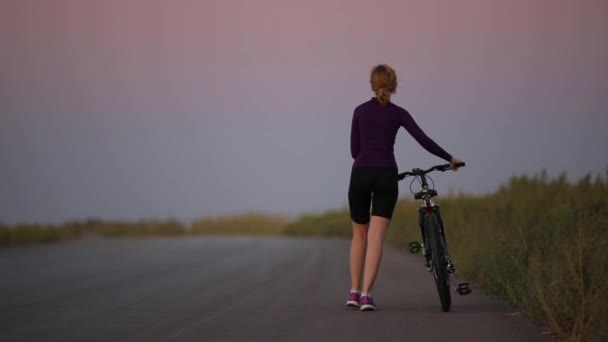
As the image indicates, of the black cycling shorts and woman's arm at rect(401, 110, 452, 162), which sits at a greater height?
woman's arm at rect(401, 110, 452, 162)

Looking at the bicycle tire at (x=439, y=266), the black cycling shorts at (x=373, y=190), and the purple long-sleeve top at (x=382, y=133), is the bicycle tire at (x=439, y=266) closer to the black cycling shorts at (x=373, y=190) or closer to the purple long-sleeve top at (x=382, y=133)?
the black cycling shorts at (x=373, y=190)

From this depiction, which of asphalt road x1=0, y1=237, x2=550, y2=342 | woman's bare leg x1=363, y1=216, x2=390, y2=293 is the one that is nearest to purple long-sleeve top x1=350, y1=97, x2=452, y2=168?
woman's bare leg x1=363, y1=216, x2=390, y2=293

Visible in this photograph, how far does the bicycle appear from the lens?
31.4 feet

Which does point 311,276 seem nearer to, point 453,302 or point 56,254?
point 453,302

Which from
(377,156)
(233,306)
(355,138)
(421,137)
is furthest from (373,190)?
(233,306)

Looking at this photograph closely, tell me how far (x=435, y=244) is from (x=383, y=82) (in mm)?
1612

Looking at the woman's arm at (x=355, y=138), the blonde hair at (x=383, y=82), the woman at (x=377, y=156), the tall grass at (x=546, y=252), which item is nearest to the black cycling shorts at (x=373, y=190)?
the woman at (x=377, y=156)

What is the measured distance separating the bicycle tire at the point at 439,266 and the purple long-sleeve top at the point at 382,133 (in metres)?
0.70

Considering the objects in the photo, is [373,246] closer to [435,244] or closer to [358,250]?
[358,250]

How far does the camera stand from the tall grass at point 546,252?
7910 millimetres

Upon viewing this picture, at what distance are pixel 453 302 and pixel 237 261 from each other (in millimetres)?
8888

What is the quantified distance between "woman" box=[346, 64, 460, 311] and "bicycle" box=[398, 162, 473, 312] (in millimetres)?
238

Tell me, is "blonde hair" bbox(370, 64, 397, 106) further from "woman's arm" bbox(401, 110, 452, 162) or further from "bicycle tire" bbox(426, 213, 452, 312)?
"bicycle tire" bbox(426, 213, 452, 312)

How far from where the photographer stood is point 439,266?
9562 millimetres
